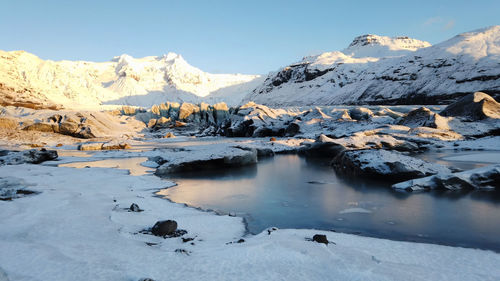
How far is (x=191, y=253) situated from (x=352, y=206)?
4.22m

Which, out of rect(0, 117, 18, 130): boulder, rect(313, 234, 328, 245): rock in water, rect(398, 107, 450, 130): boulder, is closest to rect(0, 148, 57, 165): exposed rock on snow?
rect(0, 117, 18, 130): boulder

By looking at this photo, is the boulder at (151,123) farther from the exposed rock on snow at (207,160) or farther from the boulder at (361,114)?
the exposed rock on snow at (207,160)

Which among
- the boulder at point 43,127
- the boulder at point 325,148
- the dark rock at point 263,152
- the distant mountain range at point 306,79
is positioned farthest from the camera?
the distant mountain range at point 306,79

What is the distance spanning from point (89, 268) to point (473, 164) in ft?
44.3

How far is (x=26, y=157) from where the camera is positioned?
44.9ft

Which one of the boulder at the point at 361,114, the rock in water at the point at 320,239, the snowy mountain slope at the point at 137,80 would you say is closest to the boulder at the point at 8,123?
the rock in water at the point at 320,239

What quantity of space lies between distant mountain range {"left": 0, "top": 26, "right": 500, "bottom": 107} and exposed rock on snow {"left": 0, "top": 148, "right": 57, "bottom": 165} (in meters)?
27.7

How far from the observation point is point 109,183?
28.0 feet

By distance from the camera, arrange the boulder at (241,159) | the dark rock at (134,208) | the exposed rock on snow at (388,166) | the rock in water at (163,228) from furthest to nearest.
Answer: the boulder at (241,159)
the exposed rock on snow at (388,166)
the dark rock at (134,208)
the rock in water at (163,228)

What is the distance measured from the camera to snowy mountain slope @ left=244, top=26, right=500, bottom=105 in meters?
55.5

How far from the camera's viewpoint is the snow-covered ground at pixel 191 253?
2.86m

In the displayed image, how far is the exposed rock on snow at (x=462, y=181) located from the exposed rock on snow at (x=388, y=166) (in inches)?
45.2

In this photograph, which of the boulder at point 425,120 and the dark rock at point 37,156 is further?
the boulder at point 425,120

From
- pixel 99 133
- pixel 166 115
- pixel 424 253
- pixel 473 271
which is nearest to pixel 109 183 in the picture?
pixel 424 253
